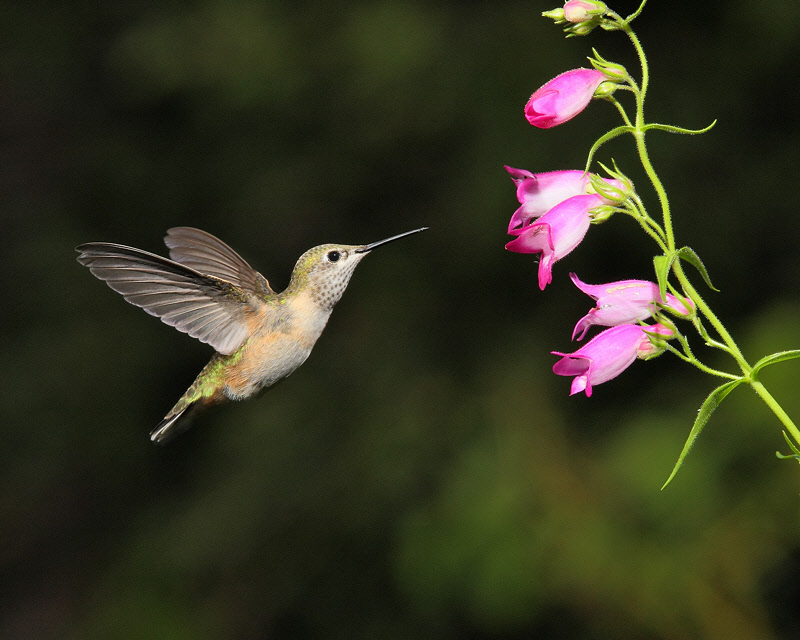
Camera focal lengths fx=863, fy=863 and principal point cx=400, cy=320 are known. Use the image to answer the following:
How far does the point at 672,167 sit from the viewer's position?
4.04 meters

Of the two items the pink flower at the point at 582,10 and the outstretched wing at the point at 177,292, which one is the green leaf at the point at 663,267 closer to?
the pink flower at the point at 582,10

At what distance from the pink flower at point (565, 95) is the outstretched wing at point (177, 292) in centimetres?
68

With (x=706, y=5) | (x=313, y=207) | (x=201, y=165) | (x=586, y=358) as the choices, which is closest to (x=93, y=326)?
(x=201, y=165)

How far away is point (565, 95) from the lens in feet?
4.23

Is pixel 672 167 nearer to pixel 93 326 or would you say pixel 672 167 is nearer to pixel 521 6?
pixel 521 6

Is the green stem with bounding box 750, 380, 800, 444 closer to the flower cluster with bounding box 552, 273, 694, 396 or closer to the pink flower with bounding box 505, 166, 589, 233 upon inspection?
the flower cluster with bounding box 552, 273, 694, 396

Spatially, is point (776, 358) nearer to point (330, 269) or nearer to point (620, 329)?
point (620, 329)

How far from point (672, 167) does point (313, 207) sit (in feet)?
6.31

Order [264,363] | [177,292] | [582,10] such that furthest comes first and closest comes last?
[264,363] → [177,292] → [582,10]

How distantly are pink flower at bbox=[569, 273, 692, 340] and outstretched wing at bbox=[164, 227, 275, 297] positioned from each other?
0.87m

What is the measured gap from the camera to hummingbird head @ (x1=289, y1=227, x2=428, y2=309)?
1725 millimetres

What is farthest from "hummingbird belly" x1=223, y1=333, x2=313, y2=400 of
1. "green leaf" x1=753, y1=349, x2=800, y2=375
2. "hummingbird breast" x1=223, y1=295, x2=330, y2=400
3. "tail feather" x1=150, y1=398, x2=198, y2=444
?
"green leaf" x1=753, y1=349, x2=800, y2=375

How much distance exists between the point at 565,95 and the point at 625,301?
0.32m

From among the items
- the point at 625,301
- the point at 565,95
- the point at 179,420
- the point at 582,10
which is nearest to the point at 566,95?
the point at 565,95
